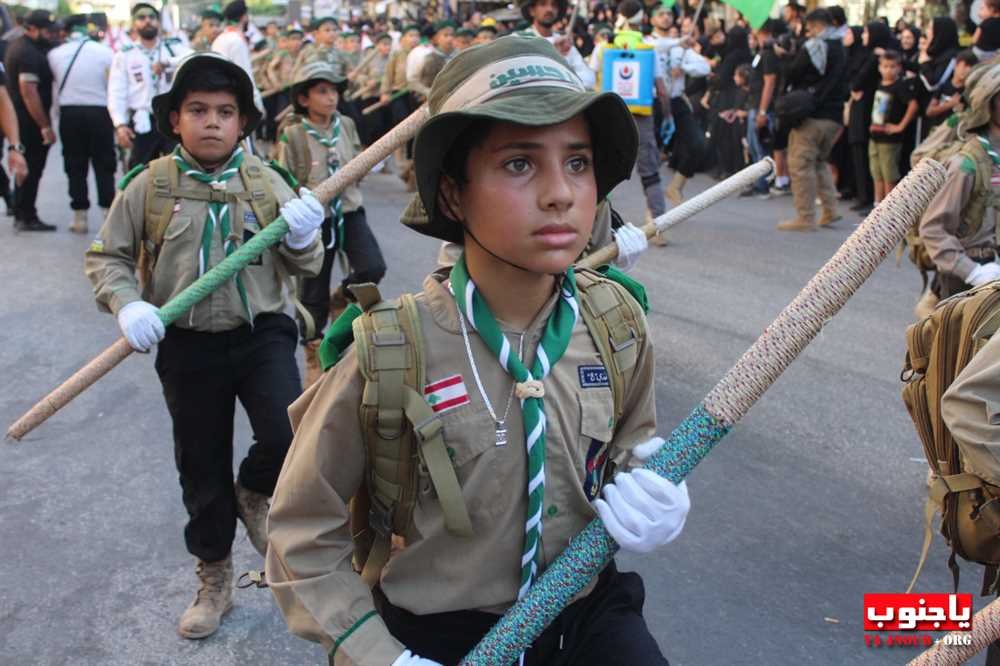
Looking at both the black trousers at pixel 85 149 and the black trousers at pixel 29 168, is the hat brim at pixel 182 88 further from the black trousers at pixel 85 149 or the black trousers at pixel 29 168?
the black trousers at pixel 29 168

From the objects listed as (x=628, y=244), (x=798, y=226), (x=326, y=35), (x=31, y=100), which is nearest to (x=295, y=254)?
(x=628, y=244)

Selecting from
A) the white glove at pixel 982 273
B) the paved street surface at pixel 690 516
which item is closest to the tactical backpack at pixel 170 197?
the paved street surface at pixel 690 516

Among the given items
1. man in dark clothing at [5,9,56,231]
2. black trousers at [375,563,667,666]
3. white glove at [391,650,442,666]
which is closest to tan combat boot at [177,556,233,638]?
black trousers at [375,563,667,666]

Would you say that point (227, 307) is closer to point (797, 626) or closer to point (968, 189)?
point (797, 626)

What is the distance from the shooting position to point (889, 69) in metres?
12.1

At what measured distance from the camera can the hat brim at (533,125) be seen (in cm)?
198

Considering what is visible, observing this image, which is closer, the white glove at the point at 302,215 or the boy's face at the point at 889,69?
the white glove at the point at 302,215

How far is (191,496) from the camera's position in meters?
4.02

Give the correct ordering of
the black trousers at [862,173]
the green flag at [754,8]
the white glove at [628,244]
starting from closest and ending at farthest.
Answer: the white glove at [628,244]
the green flag at [754,8]
the black trousers at [862,173]

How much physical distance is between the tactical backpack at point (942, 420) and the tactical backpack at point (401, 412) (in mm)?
977

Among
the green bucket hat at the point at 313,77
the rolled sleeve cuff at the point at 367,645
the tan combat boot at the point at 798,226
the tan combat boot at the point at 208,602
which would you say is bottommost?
the tan combat boot at the point at 798,226

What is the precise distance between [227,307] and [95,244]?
0.52m

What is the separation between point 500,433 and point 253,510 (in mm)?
2278

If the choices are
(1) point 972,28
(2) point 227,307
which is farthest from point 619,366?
(1) point 972,28
